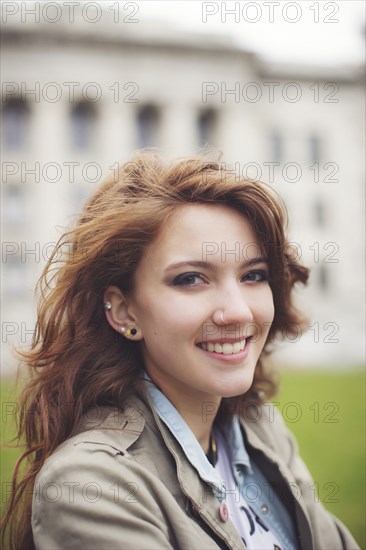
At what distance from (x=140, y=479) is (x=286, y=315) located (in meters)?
1.04

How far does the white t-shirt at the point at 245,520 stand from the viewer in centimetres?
193

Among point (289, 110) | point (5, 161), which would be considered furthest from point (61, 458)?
point (289, 110)

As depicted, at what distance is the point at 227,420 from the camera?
7.61 feet

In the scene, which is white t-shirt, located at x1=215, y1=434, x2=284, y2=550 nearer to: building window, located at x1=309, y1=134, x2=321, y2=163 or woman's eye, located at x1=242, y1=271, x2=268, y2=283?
woman's eye, located at x1=242, y1=271, x2=268, y2=283

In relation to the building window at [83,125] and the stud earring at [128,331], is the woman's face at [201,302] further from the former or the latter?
the building window at [83,125]

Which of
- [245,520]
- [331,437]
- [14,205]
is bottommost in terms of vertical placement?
[331,437]

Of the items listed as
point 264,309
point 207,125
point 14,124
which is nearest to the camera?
point 264,309

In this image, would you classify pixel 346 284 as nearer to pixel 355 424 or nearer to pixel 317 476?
pixel 355 424

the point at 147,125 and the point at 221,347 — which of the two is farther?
the point at 147,125

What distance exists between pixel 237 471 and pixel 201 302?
2.45ft

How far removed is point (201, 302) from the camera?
1.83 m

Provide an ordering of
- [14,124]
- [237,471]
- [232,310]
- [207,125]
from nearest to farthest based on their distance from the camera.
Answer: [232,310], [237,471], [14,124], [207,125]

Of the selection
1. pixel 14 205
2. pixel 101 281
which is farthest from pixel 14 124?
pixel 101 281

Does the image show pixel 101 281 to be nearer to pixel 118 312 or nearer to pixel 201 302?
pixel 118 312
